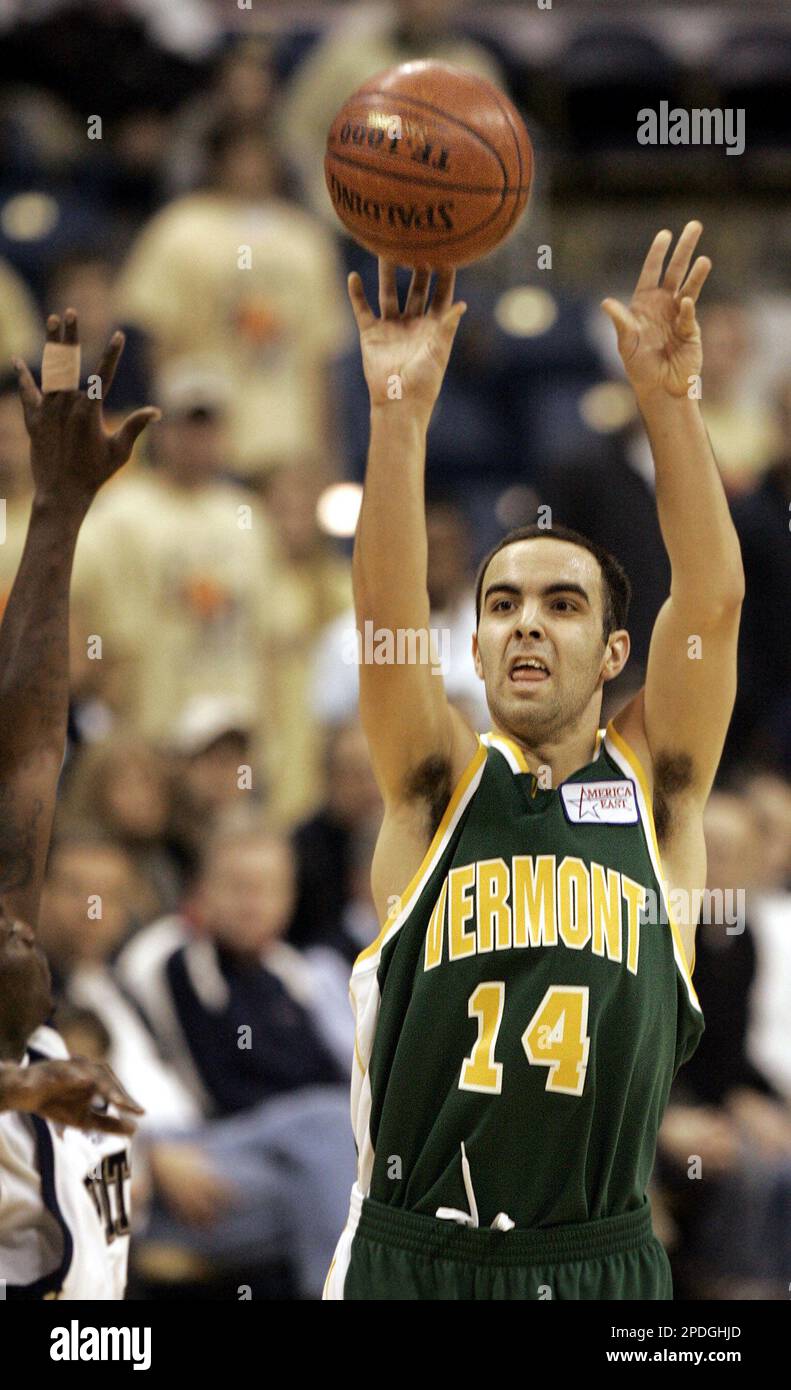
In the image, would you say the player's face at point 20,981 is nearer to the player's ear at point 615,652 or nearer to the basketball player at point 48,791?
the basketball player at point 48,791

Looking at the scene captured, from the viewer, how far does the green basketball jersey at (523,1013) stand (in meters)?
4.15

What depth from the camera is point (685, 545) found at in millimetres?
4375

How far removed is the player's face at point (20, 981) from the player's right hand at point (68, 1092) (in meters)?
0.44

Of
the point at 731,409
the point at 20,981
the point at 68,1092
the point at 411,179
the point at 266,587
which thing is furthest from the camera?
the point at 731,409

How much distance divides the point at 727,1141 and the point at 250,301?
4.37 meters

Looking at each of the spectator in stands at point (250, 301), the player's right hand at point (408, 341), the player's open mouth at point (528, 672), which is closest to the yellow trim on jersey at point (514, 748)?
the player's open mouth at point (528, 672)

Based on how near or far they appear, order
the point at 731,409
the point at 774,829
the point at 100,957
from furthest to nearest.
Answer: the point at 731,409, the point at 774,829, the point at 100,957

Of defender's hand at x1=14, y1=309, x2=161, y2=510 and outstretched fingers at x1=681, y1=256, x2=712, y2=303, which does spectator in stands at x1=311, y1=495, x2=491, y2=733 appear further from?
outstretched fingers at x1=681, y1=256, x2=712, y2=303

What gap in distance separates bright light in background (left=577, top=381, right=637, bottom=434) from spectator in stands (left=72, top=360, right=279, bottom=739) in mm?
2360

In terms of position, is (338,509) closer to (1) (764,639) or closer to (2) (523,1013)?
(1) (764,639)

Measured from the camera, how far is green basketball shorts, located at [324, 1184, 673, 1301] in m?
4.17

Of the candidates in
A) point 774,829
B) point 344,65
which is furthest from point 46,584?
point 344,65

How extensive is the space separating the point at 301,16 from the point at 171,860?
6.51m
